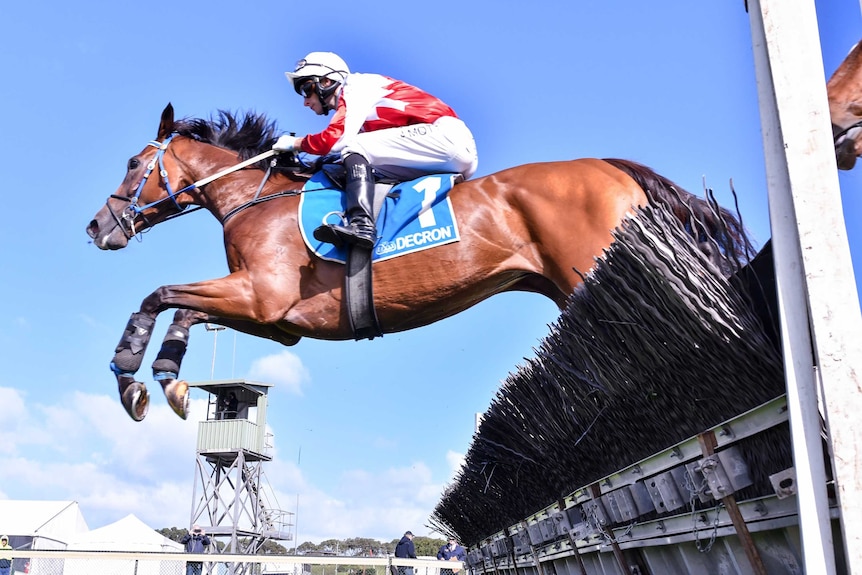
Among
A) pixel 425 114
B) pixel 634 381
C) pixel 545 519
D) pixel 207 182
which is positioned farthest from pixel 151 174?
pixel 634 381

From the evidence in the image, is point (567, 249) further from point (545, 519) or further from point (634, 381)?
point (634, 381)

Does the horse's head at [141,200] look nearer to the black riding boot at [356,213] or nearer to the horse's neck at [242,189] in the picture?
the horse's neck at [242,189]

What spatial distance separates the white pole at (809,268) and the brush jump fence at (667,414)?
0.12 meters

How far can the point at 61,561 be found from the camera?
7.02m

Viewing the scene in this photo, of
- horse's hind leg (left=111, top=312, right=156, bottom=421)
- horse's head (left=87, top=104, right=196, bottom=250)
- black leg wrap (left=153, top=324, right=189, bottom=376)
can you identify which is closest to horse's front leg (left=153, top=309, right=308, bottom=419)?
black leg wrap (left=153, top=324, right=189, bottom=376)

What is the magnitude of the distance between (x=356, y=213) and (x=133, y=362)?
1366 mm

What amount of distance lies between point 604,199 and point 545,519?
1625 mm

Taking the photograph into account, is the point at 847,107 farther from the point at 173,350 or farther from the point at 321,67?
the point at 173,350

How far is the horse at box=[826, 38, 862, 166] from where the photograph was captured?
1.92 m

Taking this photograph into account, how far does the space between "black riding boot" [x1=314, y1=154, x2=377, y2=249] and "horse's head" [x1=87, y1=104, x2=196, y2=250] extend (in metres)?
1.27

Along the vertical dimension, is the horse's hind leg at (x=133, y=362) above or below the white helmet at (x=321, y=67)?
below

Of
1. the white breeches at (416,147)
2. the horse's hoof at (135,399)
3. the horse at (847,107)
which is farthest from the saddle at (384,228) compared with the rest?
the horse at (847,107)

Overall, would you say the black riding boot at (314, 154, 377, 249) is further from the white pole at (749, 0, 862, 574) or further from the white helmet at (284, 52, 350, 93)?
the white pole at (749, 0, 862, 574)

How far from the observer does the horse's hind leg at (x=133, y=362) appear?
4.09 metres
